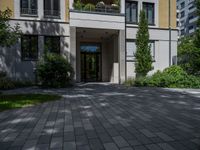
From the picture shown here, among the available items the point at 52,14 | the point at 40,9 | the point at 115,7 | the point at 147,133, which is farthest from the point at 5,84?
the point at 147,133

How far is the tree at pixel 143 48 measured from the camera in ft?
57.1

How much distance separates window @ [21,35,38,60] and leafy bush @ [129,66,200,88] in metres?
8.21

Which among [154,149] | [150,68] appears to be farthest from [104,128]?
[150,68]

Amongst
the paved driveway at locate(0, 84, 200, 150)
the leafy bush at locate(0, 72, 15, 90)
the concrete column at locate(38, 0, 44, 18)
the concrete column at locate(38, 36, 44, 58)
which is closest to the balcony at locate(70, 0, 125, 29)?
the concrete column at locate(38, 0, 44, 18)

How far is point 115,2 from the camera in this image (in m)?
18.6

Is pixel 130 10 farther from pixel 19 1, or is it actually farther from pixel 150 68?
pixel 19 1

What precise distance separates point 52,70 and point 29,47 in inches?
146

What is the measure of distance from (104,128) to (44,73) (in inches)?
405

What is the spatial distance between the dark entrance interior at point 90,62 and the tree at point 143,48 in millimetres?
5180

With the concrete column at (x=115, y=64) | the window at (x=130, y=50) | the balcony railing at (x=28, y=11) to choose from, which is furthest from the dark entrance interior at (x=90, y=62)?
the balcony railing at (x=28, y=11)

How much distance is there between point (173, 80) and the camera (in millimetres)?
14492

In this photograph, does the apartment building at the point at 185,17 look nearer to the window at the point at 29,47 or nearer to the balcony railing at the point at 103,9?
the balcony railing at the point at 103,9

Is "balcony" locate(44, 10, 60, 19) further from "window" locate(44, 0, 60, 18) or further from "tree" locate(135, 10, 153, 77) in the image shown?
"tree" locate(135, 10, 153, 77)

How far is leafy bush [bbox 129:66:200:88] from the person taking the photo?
14217mm
